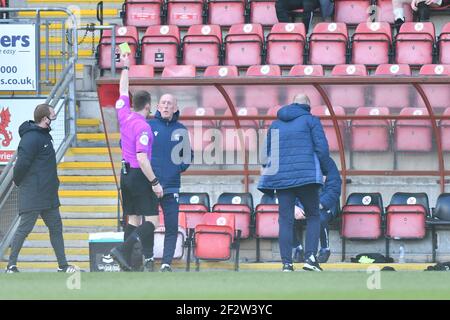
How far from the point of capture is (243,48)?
1895 cm

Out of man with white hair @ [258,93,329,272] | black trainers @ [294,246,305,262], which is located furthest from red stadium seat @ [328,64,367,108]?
man with white hair @ [258,93,329,272]

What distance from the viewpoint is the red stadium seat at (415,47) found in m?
18.5

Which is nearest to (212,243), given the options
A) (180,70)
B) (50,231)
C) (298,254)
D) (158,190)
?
(298,254)

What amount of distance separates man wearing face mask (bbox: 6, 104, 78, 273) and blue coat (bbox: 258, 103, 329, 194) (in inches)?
88.5

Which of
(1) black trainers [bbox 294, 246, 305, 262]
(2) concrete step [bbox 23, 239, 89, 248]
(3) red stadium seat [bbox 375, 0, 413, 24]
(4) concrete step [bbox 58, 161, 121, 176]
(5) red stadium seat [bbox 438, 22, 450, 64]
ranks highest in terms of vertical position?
(3) red stadium seat [bbox 375, 0, 413, 24]

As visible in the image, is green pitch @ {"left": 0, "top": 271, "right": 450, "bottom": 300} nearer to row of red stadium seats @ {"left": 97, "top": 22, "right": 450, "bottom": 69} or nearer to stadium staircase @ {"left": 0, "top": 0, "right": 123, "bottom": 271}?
stadium staircase @ {"left": 0, "top": 0, "right": 123, "bottom": 271}

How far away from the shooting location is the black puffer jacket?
1398cm

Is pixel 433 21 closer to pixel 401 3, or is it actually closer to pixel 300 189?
pixel 401 3

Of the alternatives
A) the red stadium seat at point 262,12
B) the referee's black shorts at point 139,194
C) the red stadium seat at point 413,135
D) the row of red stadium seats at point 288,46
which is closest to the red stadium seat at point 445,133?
the red stadium seat at point 413,135

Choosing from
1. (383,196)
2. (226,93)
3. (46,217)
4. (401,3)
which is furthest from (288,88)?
(401,3)

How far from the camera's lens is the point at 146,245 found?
13.2 metres

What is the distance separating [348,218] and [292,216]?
3.16m

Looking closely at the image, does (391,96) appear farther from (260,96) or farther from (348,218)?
(348,218)

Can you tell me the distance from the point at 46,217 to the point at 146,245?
4.49 ft
